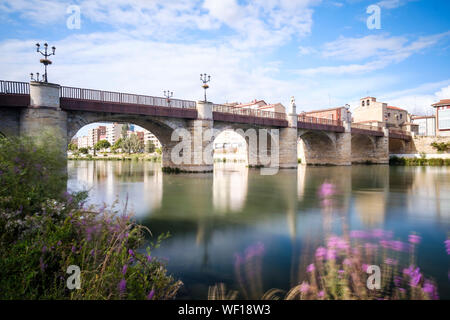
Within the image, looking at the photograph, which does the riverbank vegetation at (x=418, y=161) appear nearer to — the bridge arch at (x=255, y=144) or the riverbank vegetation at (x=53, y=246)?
the bridge arch at (x=255, y=144)

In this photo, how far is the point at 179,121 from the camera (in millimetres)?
23406

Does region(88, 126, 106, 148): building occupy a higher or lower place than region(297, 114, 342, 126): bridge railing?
higher

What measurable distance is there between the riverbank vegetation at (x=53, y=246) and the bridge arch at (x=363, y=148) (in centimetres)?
4822

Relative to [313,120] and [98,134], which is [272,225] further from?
[98,134]

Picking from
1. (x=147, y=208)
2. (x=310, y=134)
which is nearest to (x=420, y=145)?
(x=310, y=134)

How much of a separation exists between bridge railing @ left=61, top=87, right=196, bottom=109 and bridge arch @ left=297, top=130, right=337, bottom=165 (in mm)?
21976

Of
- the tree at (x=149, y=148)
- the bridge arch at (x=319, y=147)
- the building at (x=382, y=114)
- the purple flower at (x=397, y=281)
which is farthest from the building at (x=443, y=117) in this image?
the tree at (x=149, y=148)

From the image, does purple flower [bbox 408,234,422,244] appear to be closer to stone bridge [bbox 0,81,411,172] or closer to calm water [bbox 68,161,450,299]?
calm water [bbox 68,161,450,299]

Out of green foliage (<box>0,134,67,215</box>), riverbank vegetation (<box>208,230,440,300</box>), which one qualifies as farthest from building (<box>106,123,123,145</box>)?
riverbank vegetation (<box>208,230,440,300</box>)

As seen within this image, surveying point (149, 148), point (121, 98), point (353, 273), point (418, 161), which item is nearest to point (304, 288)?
point (353, 273)

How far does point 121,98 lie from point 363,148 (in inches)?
1658

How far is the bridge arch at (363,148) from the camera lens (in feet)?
153

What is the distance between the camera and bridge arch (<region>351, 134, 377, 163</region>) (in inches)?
1832
